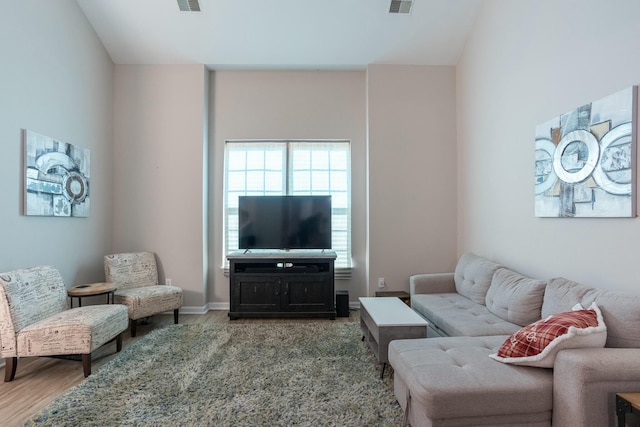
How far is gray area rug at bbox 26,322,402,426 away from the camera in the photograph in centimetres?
204

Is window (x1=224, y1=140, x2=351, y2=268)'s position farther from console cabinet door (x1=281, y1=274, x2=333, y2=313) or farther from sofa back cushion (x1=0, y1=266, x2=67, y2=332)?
sofa back cushion (x1=0, y1=266, x2=67, y2=332)

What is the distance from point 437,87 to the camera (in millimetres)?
4398

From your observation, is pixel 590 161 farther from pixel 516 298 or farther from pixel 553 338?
pixel 553 338

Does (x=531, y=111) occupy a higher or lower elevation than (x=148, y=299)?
higher

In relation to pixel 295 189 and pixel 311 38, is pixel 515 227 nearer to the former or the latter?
pixel 295 189

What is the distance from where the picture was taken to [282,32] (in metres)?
3.98

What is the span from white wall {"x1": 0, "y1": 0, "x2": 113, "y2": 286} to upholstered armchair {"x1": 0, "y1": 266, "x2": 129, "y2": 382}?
1.23 feet

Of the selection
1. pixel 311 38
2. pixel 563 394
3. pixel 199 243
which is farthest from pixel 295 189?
pixel 563 394

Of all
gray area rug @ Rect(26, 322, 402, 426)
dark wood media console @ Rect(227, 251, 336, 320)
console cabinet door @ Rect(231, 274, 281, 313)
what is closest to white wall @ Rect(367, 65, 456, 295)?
dark wood media console @ Rect(227, 251, 336, 320)

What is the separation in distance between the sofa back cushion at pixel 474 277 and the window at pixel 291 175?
157 cm

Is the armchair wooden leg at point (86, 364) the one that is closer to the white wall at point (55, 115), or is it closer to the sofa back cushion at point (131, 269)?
the white wall at point (55, 115)

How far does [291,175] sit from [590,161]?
331 centimetres

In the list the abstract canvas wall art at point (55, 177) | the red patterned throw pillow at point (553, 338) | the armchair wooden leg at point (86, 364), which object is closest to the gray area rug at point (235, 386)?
the armchair wooden leg at point (86, 364)

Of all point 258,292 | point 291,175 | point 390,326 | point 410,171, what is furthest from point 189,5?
point 390,326
